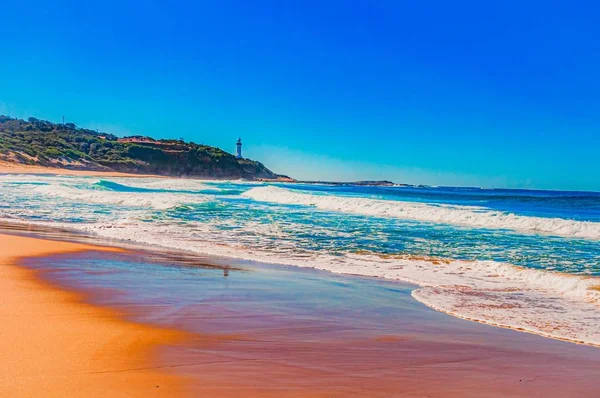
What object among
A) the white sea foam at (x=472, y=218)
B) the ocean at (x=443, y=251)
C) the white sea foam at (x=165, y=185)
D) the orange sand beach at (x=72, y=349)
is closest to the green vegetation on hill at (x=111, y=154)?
the white sea foam at (x=165, y=185)

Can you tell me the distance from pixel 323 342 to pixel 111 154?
103 meters

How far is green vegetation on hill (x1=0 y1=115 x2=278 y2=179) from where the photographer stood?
261 ft

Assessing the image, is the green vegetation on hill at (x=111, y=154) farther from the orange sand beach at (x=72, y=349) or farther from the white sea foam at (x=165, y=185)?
the orange sand beach at (x=72, y=349)

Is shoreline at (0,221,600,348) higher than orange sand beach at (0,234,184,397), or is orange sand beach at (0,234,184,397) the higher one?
orange sand beach at (0,234,184,397)

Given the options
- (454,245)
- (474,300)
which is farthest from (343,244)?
(474,300)

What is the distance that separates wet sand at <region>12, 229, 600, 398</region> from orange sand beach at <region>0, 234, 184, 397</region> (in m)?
0.19

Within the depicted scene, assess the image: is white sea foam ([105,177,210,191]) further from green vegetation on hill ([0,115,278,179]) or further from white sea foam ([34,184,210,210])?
green vegetation on hill ([0,115,278,179])

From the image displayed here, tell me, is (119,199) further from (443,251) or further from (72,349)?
(72,349)

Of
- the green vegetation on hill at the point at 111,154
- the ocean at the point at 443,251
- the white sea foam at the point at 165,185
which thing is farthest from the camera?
the green vegetation on hill at the point at 111,154

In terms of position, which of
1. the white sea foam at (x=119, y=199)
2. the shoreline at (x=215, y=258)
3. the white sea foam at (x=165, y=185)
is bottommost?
the shoreline at (x=215, y=258)

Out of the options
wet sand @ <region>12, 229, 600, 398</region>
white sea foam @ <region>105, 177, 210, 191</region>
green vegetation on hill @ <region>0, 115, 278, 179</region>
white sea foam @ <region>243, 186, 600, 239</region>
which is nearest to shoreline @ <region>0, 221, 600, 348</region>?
wet sand @ <region>12, 229, 600, 398</region>

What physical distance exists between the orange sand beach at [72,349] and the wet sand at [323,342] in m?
0.19

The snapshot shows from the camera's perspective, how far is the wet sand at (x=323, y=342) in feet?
11.1

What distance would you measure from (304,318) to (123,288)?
2.32 m
